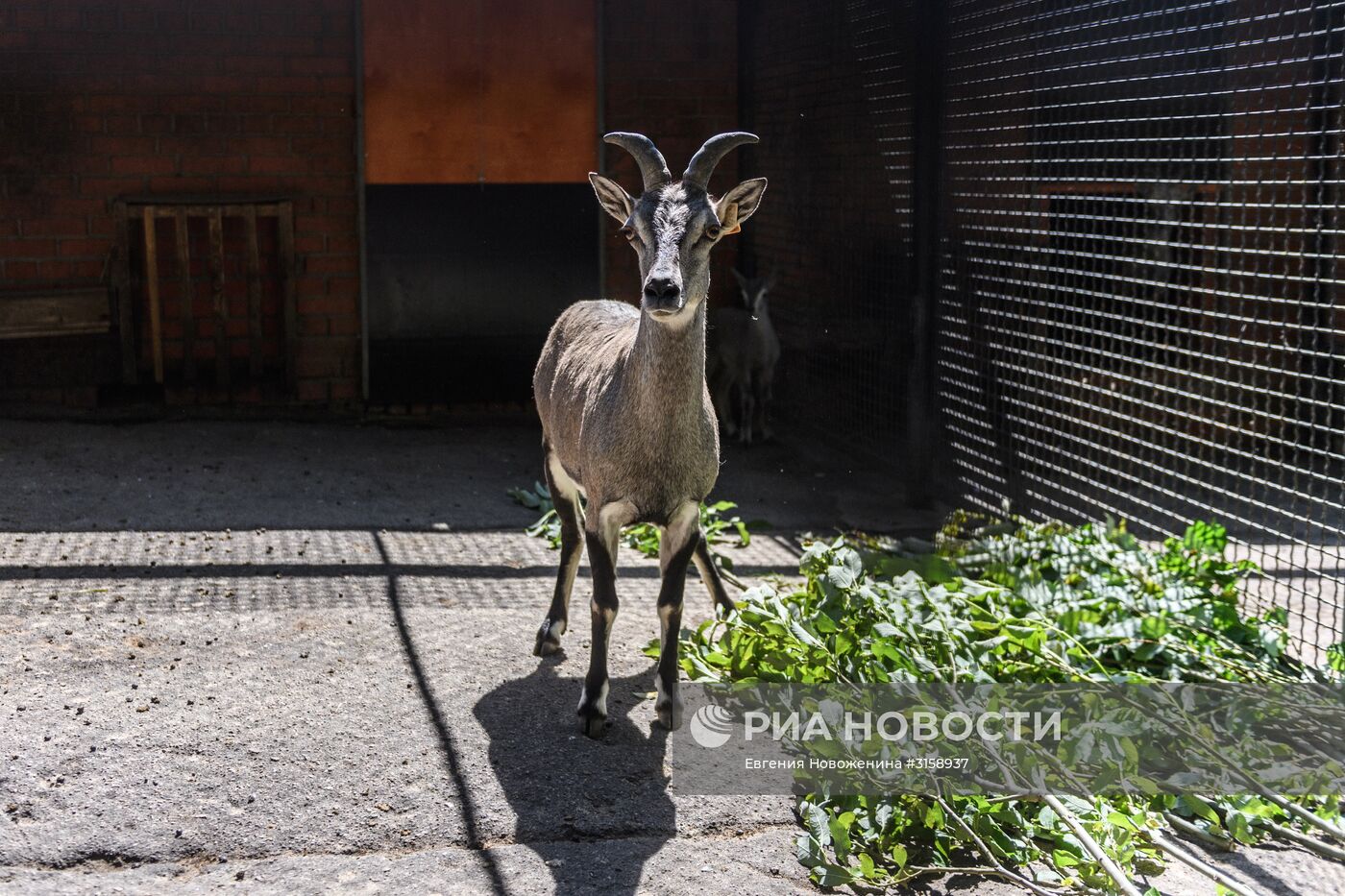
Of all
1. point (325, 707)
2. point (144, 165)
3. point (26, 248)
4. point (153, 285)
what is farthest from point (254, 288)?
point (325, 707)

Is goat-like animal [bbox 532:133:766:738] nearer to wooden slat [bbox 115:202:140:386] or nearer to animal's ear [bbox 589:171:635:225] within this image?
animal's ear [bbox 589:171:635:225]

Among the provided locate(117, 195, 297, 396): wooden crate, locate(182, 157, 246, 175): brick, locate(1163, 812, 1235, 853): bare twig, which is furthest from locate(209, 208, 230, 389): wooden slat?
locate(1163, 812, 1235, 853): bare twig

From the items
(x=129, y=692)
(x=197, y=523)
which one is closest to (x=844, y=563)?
(x=129, y=692)

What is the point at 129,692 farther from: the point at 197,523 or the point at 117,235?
the point at 117,235

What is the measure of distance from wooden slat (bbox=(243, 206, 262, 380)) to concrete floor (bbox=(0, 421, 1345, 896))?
5.88 ft

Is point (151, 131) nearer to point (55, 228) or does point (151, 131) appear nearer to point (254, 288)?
point (55, 228)

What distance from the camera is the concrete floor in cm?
360

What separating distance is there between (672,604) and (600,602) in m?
0.23

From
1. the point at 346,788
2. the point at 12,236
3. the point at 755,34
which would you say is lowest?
the point at 346,788

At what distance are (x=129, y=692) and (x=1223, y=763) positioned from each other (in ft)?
11.1

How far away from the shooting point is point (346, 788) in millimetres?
3945

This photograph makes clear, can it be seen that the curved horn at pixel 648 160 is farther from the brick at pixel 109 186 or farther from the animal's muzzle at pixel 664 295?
the brick at pixel 109 186

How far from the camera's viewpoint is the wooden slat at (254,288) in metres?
9.20

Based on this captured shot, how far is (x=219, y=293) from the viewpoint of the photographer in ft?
30.1
